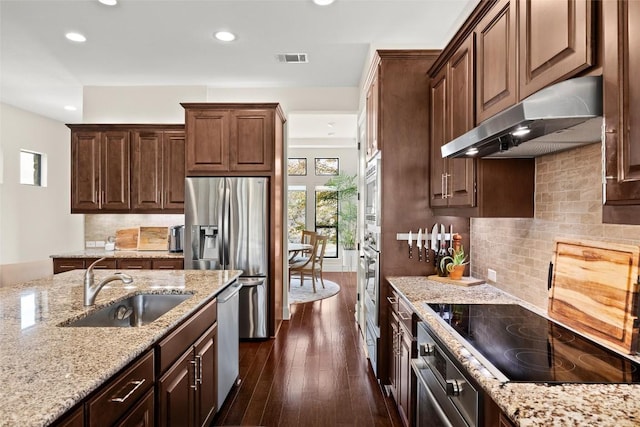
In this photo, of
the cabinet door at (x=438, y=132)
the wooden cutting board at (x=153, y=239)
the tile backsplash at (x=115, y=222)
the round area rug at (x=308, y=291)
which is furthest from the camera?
the round area rug at (x=308, y=291)

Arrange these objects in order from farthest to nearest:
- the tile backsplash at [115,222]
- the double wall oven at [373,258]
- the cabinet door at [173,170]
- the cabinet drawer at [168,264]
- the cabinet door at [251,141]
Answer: the tile backsplash at [115,222] < the cabinet door at [173,170] < the cabinet drawer at [168,264] < the cabinet door at [251,141] < the double wall oven at [373,258]

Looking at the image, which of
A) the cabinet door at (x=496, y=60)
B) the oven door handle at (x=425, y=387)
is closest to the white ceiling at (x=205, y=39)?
the cabinet door at (x=496, y=60)

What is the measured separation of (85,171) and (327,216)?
541 cm

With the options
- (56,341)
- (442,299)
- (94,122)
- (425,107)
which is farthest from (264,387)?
(94,122)

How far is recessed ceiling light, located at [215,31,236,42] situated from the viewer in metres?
3.49

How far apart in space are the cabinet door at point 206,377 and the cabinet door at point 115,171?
294 cm

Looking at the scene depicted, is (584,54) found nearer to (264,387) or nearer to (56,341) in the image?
(56,341)

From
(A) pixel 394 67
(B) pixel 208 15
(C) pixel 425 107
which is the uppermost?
(B) pixel 208 15

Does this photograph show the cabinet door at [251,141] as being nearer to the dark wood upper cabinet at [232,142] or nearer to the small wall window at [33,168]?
the dark wood upper cabinet at [232,142]

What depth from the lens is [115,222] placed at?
4.89 metres

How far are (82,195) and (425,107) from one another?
4149 millimetres

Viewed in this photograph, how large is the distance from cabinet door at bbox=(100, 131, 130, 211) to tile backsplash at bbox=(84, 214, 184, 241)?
0.31 m

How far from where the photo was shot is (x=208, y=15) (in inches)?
125

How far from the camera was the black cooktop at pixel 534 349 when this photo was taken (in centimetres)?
116
